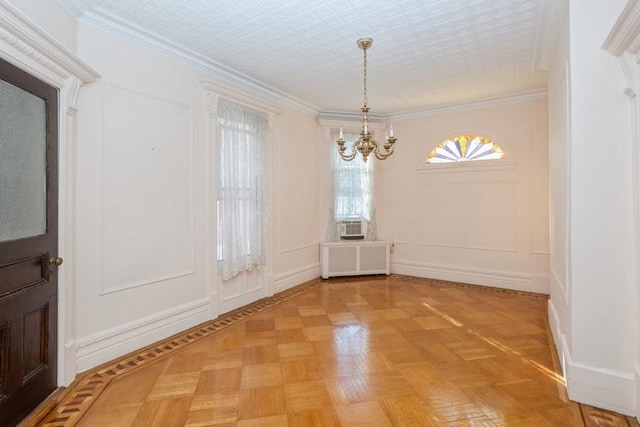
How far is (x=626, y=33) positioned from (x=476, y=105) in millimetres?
3661

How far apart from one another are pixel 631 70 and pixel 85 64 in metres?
3.71

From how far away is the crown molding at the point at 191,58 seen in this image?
2.74 meters

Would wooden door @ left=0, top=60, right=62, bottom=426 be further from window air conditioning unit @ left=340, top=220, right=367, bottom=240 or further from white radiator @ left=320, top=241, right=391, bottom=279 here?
window air conditioning unit @ left=340, top=220, right=367, bottom=240

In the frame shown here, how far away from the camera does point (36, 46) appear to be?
6.69ft

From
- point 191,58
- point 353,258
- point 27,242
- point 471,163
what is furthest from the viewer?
point 353,258

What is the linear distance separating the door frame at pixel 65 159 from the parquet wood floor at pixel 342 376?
32 centimetres

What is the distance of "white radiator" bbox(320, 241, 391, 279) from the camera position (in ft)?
18.6

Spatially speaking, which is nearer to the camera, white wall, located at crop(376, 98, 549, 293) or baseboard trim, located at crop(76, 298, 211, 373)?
baseboard trim, located at crop(76, 298, 211, 373)

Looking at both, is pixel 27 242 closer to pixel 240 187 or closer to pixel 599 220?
pixel 240 187

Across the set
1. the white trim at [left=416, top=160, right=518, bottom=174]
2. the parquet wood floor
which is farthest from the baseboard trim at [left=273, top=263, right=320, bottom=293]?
the white trim at [left=416, top=160, right=518, bottom=174]

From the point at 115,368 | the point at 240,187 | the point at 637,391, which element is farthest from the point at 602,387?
the point at 240,187

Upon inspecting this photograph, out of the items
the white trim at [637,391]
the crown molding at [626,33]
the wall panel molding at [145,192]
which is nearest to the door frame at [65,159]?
the wall panel molding at [145,192]

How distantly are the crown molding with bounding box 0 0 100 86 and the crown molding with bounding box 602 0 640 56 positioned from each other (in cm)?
328

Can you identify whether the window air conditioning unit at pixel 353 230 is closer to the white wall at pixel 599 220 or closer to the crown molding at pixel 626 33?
the white wall at pixel 599 220
